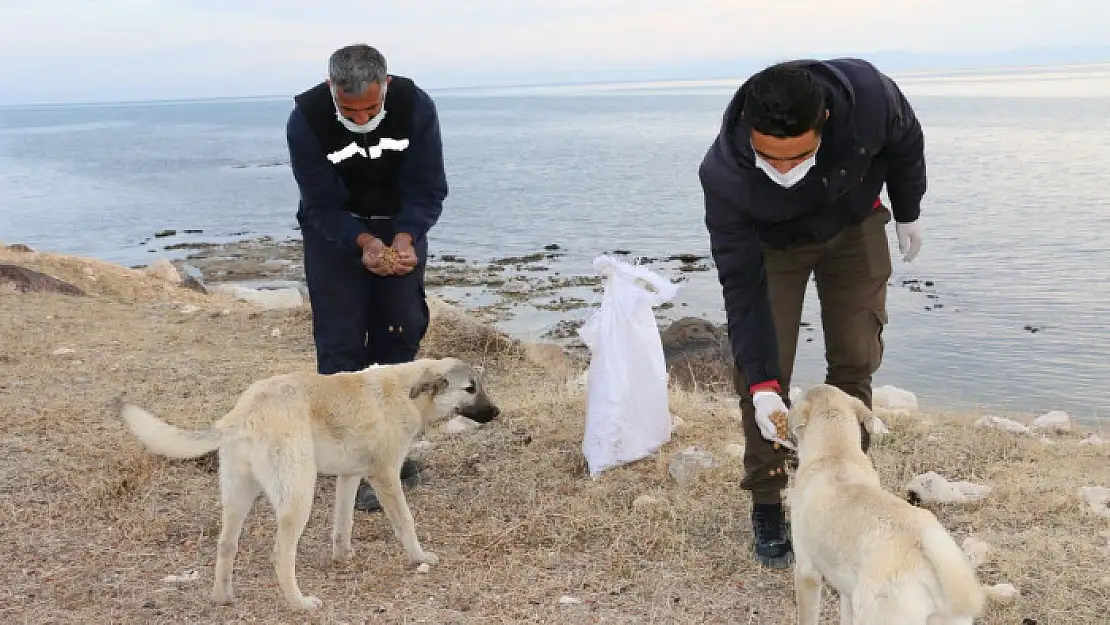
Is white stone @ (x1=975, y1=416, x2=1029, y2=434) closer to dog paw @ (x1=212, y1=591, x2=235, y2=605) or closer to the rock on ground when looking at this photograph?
the rock on ground

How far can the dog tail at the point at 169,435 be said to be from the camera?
14.6 ft

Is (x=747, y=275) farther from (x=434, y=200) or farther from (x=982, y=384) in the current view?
(x=982, y=384)

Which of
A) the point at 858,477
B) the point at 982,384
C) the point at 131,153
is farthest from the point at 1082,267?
the point at 131,153

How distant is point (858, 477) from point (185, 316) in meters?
9.73

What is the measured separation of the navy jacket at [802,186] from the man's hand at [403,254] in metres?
1.92

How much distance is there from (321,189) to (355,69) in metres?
0.80

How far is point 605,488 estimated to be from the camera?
5855mm

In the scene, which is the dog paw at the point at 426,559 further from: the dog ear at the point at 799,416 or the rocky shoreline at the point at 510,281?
the rocky shoreline at the point at 510,281

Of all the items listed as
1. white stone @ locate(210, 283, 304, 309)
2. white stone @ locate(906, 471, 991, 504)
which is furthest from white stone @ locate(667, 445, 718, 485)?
white stone @ locate(210, 283, 304, 309)

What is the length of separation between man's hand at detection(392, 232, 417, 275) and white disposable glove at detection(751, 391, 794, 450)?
221cm

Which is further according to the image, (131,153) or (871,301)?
(131,153)

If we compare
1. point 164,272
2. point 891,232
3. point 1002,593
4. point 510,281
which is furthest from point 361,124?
point 891,232

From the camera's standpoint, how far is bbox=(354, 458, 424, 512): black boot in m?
5.90

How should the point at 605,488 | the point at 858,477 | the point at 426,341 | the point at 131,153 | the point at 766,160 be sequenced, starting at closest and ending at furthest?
1. the point at 858,477
2. the point at 766,160
3. the point at 605,488
4. the point at 426,341
5. the point at 131,153
